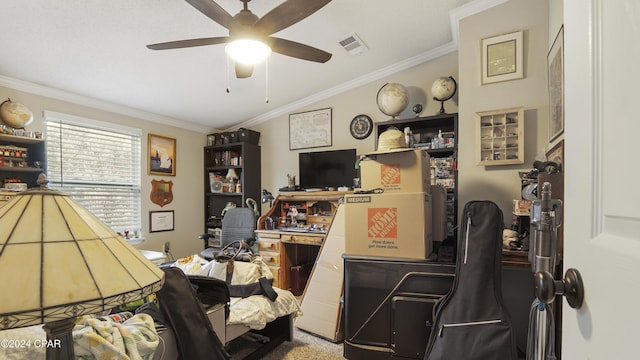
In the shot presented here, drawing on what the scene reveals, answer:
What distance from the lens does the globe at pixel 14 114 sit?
264 centimetres

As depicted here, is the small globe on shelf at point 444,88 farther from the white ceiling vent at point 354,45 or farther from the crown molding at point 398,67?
the white ceiling vent at point 354,45

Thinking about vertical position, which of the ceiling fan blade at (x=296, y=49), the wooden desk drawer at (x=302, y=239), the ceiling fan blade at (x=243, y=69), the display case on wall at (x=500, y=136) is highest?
the ceiling fan blade at (x=296, y=49)

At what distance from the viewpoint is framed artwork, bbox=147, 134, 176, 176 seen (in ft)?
12.9

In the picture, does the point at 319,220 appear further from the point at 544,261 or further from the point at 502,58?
the point at 544,261

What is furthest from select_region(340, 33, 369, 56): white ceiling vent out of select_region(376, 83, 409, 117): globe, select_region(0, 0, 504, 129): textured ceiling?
select_region(376, 83, 409, 117): globe

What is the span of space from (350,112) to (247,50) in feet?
6.86

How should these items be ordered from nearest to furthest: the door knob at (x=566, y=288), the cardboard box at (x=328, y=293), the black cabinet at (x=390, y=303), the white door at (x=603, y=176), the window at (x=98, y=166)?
1. the white door at (x=603, y=176)
2. the door knob at (x=566, y=288)
3. the black cabinet at (x=390, y=303)
4. the cardboard box at (x=328, y=293)
5. the window at (x=98, y=166)

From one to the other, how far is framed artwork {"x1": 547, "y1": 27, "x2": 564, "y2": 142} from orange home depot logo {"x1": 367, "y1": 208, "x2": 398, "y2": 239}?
1.04 meters

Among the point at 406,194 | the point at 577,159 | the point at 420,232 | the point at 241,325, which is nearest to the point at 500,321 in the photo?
the point at 420,232

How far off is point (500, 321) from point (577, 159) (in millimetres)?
1217

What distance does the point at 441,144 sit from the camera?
292 centimetres

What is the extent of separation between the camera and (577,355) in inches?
20.7

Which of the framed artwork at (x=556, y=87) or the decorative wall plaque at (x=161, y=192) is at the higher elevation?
the framed artwork at (x=556, y=87)

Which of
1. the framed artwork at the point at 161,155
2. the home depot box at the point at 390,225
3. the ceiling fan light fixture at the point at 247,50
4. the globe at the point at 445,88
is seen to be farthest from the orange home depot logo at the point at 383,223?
the framed artwork at the point at 161,155
